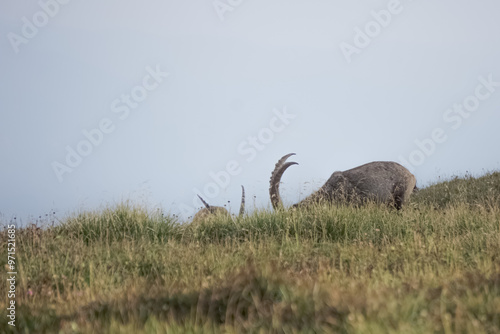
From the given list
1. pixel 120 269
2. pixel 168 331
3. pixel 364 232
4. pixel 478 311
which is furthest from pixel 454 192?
pixel 168 331

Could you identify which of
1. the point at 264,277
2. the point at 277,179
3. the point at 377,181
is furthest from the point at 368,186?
the point at 264,277

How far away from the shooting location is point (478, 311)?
3.83 m

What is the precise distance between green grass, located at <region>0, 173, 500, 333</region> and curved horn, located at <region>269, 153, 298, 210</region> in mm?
1756

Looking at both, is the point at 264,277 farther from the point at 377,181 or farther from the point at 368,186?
the point at 377,181

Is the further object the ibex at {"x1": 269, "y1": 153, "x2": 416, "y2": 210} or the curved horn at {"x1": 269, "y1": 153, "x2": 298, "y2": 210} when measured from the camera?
the ibex at {"x1": 269, "y1": 153, "x2": 416, "y2": 210}

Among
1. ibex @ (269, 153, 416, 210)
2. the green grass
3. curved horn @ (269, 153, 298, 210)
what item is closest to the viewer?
the green grass

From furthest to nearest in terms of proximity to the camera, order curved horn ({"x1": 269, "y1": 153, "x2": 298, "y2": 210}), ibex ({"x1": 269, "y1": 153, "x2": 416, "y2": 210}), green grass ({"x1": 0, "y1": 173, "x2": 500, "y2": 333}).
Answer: ibex ({"x1": 269, "y1": 153, "x2": 416, "y2": 210})
curved horn ({"x1": 269, "y1": 153, "x2": 298, "y2": 210})
green grass ({"x1": 0, "y1": 173, "x2": 500, "y2": 333})

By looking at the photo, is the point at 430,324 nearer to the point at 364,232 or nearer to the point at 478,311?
the point at 478,311

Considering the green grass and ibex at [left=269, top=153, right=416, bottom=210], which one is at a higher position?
ibex at [left=269, top=153, right=416, bottom=210]

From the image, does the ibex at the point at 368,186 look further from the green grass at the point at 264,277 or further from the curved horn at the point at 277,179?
the green grass at the point at 264,277

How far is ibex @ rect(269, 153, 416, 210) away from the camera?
13773 mm

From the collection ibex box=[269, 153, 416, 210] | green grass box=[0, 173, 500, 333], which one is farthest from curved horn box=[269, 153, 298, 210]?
green grass box=[0, 173, 500, 333]

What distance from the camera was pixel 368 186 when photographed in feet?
45.5

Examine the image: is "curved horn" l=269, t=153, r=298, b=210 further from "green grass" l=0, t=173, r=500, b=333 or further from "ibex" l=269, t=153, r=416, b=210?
"green grass" l=0, t=173, r=500, b=333
